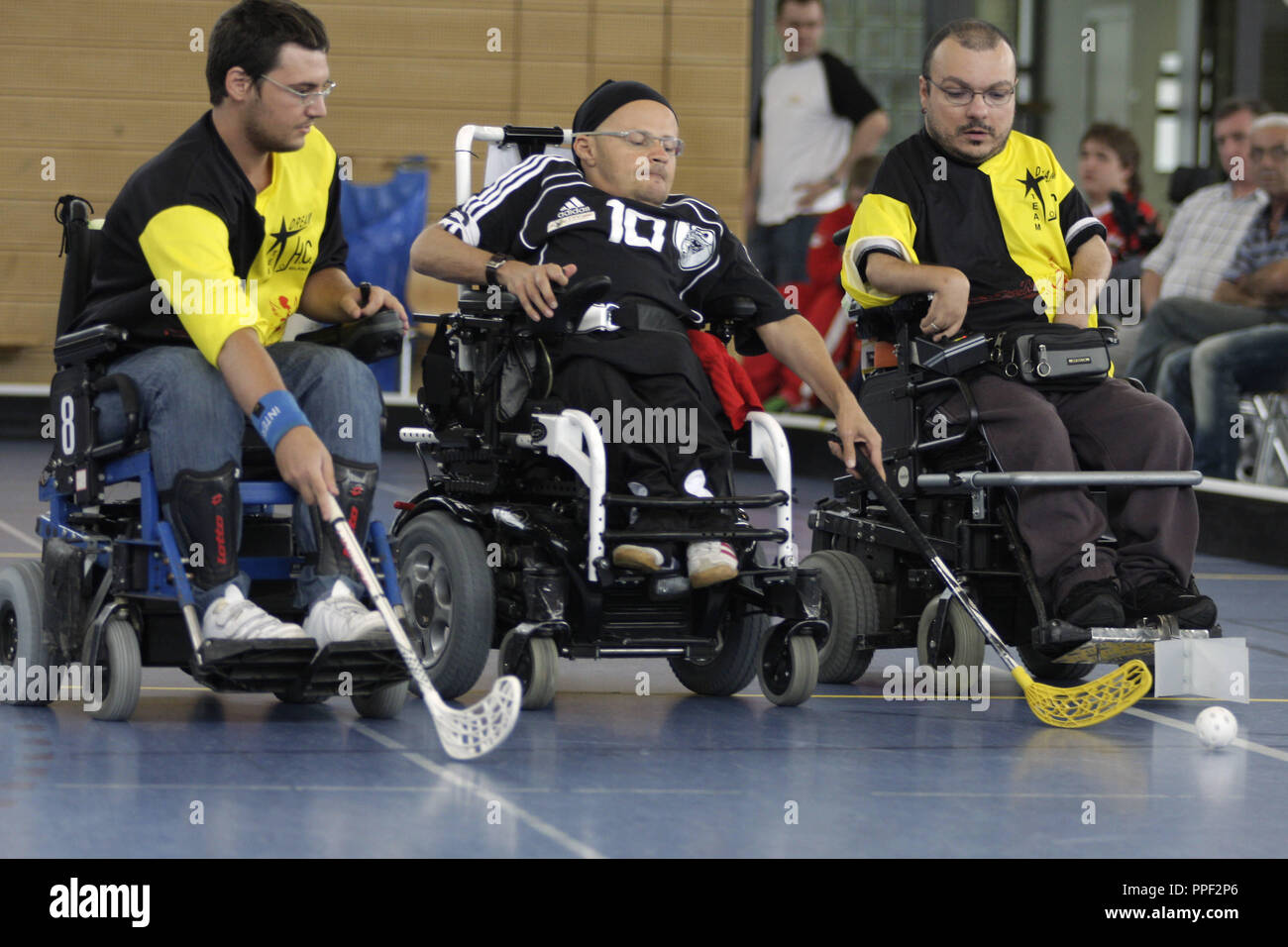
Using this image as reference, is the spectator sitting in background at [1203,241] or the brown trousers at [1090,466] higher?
the spectator sitting in background at [1203,241]

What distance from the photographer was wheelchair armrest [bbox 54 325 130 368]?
3.27 metres

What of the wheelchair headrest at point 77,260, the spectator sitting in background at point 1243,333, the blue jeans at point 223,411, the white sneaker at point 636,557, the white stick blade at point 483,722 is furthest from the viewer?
the spectator sitting in background at point 1243,333

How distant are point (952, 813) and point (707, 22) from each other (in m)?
8.54

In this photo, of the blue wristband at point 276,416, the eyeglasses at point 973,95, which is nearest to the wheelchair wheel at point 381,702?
the blue wristband at point 276,416

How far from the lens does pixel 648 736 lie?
10.8ft

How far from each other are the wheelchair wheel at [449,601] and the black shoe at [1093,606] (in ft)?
3.36

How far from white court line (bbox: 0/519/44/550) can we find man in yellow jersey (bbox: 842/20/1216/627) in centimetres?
264

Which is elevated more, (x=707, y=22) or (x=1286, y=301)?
(x=707, y=22)

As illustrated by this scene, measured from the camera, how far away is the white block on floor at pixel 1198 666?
11.5 ft

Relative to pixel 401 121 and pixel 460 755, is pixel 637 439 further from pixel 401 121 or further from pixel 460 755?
pixel 401 121

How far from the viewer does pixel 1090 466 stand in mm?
3848

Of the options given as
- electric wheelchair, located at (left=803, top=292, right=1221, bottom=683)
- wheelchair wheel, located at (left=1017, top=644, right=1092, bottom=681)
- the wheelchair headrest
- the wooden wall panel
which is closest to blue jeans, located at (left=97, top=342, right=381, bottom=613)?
the wheelchair headrest

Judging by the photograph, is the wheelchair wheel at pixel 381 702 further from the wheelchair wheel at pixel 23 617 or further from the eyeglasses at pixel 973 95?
the eyeglasses at pixel 973 95

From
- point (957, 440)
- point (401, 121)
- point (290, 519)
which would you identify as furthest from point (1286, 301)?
point (401, 121)
